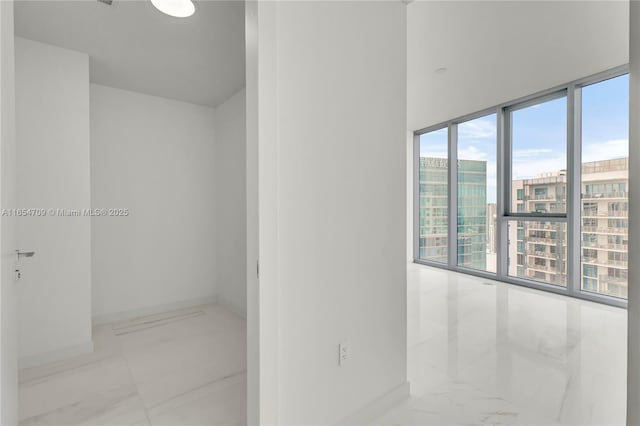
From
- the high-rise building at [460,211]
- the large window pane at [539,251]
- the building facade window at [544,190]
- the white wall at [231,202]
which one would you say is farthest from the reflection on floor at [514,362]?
the white wall at [231,202]

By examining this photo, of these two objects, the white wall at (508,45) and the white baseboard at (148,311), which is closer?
the white wall at (508,45)

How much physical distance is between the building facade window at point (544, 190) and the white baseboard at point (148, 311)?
4.20 m

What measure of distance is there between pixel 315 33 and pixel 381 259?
121cm

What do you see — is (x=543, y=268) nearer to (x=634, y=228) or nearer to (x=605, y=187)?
(x=605, y=187)

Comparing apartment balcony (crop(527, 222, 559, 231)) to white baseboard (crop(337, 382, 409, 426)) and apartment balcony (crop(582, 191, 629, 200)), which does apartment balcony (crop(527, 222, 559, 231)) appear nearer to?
apartment balcony (crop(582, 191, 629, 200))

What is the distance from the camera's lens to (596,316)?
3.16 m

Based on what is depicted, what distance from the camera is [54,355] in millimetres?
2396

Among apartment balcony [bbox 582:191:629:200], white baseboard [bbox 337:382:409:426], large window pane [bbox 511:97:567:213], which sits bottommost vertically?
white baseboard [bbox 337:382:409:426]

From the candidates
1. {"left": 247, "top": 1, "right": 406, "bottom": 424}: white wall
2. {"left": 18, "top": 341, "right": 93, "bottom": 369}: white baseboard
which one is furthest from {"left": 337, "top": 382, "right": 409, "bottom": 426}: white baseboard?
{"left": 18, "top": 341, "right": 93, "bottom": 369}: white baseboard

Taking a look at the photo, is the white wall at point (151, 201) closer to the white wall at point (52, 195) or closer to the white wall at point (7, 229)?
the white wall at point (52, 195)

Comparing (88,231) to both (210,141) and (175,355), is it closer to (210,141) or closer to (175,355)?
(175,355)

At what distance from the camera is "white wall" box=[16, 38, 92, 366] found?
2.32 meters

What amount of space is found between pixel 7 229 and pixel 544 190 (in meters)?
5.32

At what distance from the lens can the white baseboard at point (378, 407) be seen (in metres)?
1.58
